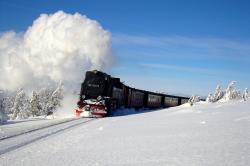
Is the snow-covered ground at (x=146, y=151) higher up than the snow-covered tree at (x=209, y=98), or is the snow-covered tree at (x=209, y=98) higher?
the snow-covered tree at (x=209, y=98)

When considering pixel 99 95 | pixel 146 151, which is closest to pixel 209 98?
pixel 99 95

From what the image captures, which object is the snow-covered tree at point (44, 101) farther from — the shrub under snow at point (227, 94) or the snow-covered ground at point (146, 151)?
the snow-covered ground at point (146, 151)

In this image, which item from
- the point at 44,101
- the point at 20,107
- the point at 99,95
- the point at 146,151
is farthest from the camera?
the point at 20,107

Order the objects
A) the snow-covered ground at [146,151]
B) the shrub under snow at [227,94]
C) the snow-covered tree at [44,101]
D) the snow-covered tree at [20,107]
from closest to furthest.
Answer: the snow-covered ground at [146,151] → the shrub under snow at [227,94] → the snow-covered tree at [44,101] → the snow-covered tree at [20,107]

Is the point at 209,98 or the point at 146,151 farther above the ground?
the point at 209,98

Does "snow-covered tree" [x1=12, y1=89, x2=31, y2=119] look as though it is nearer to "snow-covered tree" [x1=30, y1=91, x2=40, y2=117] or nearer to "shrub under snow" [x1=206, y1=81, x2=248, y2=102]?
"snow-covered tree" [x1=30, y1=91, x2=40, y2=117]

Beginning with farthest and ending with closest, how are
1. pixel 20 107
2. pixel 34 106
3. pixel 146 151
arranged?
pixel 20 107 → pixel 34 106 → pixel 146 151

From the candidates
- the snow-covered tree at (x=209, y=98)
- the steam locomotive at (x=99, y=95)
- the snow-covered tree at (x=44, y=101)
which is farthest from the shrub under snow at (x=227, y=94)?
the snow-covered tree at (x=44, y=101)

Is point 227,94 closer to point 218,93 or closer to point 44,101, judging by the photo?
point 218,93

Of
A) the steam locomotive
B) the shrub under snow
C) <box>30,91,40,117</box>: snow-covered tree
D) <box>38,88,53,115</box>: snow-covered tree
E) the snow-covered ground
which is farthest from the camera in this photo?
<box>30,91,40,117</box>: snow-covered tree

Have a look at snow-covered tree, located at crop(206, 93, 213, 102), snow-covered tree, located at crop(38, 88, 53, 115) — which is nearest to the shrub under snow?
snow-covered tree, located at crop(206, 93, 213, 102)

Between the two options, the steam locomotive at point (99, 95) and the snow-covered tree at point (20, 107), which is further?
the snow-covered tree at point (20, 107)

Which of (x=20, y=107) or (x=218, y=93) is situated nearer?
(x=218, y=93)

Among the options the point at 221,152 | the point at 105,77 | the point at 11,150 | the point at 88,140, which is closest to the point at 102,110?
the point at 105,77
